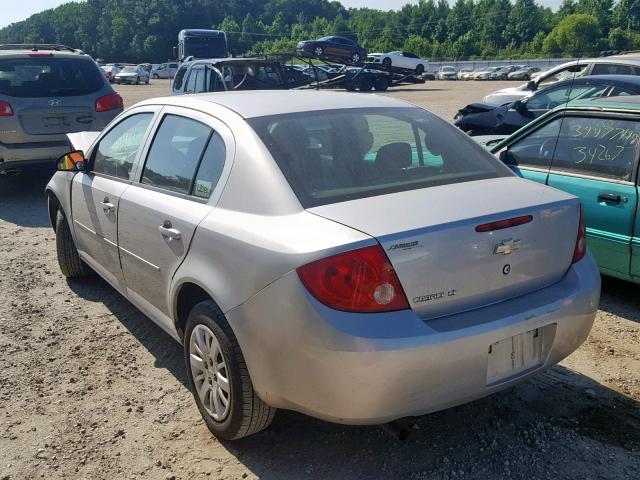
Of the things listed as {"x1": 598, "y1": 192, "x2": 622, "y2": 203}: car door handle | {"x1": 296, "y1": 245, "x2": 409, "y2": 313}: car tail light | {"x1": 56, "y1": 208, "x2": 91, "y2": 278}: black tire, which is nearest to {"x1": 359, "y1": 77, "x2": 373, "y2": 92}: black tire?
{"x1": 56, "y1": 208, "x2": 91, "y2": 278}: black tire

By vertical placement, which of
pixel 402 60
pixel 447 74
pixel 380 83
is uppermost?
pixel 380 83

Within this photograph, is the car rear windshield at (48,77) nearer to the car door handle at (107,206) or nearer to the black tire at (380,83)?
the car door handle at (107,206)

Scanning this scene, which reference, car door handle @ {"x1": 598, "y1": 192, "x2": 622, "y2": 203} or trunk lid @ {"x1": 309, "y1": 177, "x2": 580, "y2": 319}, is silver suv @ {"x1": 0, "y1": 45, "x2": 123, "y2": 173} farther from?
trunk lid @ {"x1": 309, "y1": 177, "x2": 580, "y2": 319}

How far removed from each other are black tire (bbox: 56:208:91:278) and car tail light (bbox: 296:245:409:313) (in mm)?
3225

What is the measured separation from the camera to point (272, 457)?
9.76ft

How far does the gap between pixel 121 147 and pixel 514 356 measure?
281cm

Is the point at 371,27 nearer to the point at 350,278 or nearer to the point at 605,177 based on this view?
the point at 605,177

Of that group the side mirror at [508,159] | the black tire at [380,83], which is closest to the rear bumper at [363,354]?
the side mirror at [508,159]

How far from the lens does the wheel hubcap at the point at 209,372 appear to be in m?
2.93

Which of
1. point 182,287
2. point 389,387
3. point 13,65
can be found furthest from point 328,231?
point 13,65

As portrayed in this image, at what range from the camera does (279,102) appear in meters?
3.51

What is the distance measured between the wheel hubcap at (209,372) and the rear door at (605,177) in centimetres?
297

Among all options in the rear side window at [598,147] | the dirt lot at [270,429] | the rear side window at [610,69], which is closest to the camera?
the dirt lot at [270,429]

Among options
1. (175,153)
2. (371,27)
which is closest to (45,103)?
(175,153)
